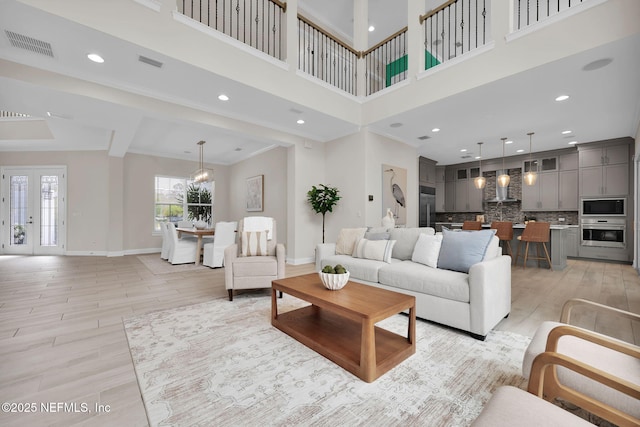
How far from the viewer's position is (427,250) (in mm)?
3029

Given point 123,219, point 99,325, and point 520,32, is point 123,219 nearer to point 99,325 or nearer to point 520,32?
point 99,325

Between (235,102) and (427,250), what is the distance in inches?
142

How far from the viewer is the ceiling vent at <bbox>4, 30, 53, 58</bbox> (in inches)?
110

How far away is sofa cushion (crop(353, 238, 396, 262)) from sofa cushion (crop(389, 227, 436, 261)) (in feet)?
0.50

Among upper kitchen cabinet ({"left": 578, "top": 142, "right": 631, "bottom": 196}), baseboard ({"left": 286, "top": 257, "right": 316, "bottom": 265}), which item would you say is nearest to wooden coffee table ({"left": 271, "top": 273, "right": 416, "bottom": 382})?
baseboard ({"left": 286, "top": 257, "right": 316, "bottom": 265})

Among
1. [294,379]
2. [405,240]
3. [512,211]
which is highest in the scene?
[512,211]

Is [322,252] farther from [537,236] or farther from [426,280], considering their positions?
[537,236]

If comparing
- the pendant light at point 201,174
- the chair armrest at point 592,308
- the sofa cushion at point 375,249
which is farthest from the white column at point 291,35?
the chair armrest at point 592,308

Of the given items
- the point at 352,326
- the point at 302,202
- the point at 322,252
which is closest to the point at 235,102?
the point at 302,202

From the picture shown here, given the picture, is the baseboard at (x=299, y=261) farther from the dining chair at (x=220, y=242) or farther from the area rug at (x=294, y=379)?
the area rug at (x=294, y=379)

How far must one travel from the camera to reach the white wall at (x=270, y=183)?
6.60 m

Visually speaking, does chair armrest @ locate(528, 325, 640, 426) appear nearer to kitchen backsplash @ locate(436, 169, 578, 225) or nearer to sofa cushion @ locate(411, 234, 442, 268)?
sofa cushion @ locate(411, 234, 442, 268)

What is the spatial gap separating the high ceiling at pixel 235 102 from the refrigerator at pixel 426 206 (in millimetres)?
1488

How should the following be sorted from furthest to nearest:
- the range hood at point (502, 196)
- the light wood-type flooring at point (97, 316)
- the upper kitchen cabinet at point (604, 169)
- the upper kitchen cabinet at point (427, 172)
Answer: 1. the upper kitchen cabinet at point (427, 172)
2. the range hood at point (502, 196)
3. the upper kitchen cabinet at point (604, 169)
4. the light wood-type flooring at point (97, 316)
